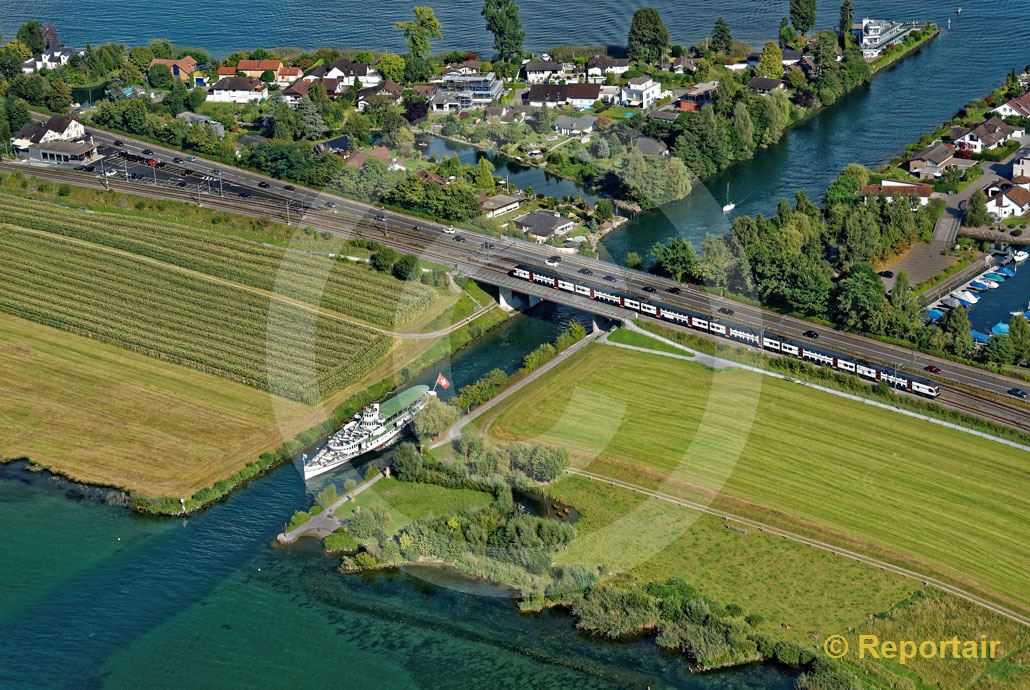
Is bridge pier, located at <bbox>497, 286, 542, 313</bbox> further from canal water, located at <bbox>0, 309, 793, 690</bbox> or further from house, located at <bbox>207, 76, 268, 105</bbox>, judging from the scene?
house, located at <bbox>207, 76, 268, 105</bbox>

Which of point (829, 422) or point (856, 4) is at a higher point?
point (856, 4)

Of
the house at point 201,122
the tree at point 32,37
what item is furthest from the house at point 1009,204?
the tree at point 32,37

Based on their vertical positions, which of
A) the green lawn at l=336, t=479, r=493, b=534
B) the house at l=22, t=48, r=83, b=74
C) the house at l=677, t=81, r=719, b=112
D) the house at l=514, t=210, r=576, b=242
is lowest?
the green lawn at l=336, t=479, r=493, b=534

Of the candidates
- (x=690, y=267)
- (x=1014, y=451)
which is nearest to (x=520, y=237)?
(x=690, y=267)

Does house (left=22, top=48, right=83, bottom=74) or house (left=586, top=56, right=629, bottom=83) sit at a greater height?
house (left=22, top=48, right=83, bottom=74)

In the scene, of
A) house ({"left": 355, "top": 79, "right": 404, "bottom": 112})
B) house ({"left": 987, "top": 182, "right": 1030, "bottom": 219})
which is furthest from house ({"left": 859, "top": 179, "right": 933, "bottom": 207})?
house ({"left": 355, "top": 79, "right": 404, "bottom": 112})

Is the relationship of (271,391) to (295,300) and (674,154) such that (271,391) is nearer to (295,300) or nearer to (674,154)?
(295,300)
